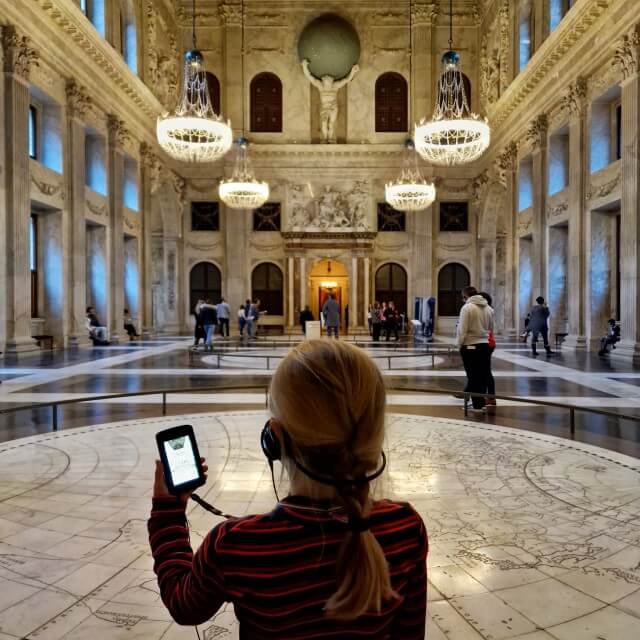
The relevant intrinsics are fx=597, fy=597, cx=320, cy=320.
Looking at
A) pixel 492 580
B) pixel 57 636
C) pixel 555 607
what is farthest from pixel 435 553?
pixel 57 636

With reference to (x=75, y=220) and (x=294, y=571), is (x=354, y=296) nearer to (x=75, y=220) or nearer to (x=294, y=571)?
(x=75, y=220)

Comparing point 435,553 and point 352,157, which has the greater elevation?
point 352,157

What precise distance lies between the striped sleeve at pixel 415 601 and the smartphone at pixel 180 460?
50 centimetres

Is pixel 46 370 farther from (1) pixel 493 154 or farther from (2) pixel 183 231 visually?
(1) pixel 493 154

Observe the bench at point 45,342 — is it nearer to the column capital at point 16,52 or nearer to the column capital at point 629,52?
the column capital at point 16,52

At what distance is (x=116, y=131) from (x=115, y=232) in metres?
3.41

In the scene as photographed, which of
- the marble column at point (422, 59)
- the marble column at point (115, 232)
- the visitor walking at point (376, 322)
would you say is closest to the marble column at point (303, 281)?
the visitor walking at point (376, 322)

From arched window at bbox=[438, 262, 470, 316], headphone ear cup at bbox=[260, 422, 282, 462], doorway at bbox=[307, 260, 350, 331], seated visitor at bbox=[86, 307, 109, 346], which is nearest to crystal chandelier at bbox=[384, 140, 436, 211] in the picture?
arched window at bbox=[438, 262, 470, 316]

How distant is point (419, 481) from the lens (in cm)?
420

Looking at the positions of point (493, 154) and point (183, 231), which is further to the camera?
point (183, 231)

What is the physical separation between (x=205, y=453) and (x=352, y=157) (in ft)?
81.5

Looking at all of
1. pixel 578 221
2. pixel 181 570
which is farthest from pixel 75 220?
pixel 181 570

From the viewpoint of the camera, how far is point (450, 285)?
28453mm

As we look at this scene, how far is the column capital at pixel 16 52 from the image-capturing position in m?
13.7
